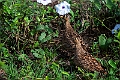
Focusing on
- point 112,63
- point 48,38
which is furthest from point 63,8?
point 112,63

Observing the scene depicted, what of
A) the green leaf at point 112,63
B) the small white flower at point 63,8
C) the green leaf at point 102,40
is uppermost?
the small white flower at point 63,8

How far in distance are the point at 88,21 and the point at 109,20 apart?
0.64 feet

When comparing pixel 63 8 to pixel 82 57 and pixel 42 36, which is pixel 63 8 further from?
pixel 82 57

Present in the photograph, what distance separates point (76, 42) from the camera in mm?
3400

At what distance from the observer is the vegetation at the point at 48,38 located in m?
3.43

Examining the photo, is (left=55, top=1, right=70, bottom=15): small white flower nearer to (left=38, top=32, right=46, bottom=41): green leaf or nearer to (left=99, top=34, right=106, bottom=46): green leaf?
(left=38, top=32, right=46, bottom=41): green leaf

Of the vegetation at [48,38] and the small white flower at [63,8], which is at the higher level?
the small white flower at [63,8]

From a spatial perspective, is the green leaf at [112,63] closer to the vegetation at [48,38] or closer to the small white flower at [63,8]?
the vegetation at [48,38]

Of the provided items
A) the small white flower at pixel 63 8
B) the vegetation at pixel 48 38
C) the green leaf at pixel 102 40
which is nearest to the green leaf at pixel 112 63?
the vegetation at pixel 48 38

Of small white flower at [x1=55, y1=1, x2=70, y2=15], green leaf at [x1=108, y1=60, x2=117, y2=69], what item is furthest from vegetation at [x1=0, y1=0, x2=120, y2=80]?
small white flower at [x1=55, y1=1, x2=70, y2=15]

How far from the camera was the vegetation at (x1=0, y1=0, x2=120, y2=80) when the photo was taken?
11.2 ft

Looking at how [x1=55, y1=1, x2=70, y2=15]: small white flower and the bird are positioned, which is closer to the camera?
the bird

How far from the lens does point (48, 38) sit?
3.70 m

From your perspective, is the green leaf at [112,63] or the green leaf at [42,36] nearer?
the green leaf at [112,63]
